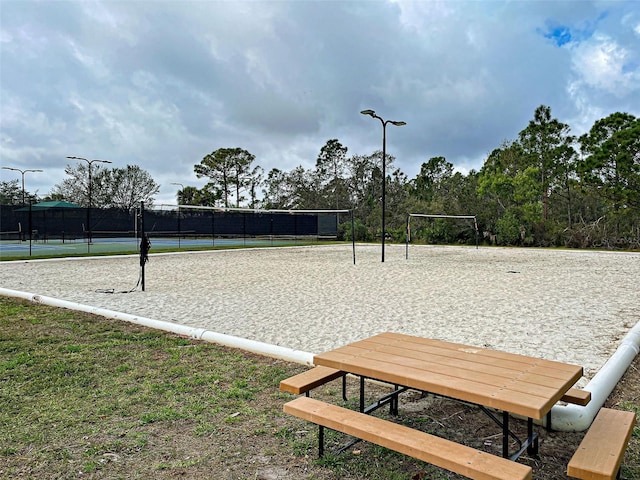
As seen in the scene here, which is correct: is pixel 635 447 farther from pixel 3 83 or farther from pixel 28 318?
pixel 3 83

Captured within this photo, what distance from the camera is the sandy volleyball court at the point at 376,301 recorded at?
19.5 ft

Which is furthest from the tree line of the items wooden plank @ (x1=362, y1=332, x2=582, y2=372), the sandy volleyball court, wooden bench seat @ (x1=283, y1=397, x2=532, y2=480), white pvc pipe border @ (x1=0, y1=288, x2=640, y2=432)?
wooden bench seat @ (x1=283, y1=397, x2=532, y2=480)

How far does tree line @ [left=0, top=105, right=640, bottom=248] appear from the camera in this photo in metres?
26.4

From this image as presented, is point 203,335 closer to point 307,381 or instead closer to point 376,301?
point 307,381

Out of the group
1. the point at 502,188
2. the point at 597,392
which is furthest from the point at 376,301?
the point at 502,188

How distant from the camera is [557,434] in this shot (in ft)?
10.8

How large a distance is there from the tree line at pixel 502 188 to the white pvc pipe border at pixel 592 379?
23341 mm

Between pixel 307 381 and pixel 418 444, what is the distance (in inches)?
43.9

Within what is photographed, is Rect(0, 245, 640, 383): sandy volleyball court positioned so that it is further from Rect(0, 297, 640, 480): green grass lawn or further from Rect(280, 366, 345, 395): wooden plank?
Rect(280, 366, 345, 395): wooden plank

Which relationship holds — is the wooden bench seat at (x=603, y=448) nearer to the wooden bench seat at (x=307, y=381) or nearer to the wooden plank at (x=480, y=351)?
the wooden plank at (x=480, y=351)

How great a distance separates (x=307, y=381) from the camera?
3.39 m

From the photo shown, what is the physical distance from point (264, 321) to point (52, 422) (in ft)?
11.7

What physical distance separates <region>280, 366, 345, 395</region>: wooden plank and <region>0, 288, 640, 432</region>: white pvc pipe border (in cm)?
106

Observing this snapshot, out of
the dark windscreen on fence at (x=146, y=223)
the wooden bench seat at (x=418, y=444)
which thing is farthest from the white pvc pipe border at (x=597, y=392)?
the dark windscreen on fence at (x=146, y=223)
